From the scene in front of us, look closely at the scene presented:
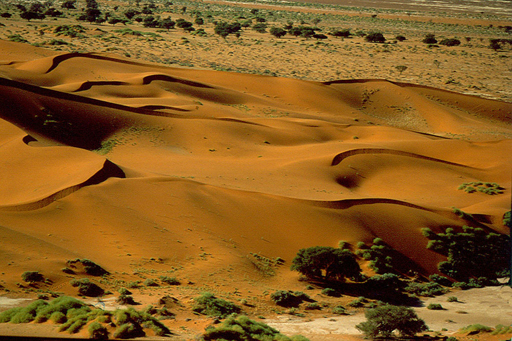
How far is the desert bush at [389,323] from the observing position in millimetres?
16172

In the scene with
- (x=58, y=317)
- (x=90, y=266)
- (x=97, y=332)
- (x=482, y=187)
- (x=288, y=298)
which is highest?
(x=482, y=187)

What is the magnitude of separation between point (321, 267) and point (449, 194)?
505 inches

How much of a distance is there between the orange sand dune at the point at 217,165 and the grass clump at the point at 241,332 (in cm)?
496

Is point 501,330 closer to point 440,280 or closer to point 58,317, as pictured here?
point 440,280

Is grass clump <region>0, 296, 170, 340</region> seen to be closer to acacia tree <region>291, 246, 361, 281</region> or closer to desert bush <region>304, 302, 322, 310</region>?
desert bush <region>304, 302, 322, 310</region>

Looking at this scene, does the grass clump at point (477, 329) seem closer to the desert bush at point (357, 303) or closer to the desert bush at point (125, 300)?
the desert bush at point (357, 303)

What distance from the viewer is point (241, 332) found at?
13.8 metres

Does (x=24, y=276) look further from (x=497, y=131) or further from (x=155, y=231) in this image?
(x=497, y=131)

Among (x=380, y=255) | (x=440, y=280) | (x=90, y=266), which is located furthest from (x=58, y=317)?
(x=440, y=280)

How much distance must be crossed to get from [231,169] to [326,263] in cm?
1127

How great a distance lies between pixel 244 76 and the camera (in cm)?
5491

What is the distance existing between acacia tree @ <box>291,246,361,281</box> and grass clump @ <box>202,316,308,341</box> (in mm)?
6407

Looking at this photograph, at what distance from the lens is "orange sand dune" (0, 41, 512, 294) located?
2128 cm

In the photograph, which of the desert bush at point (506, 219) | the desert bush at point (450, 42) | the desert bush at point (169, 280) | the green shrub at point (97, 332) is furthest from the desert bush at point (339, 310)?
the desert bush at point (450, 42)
